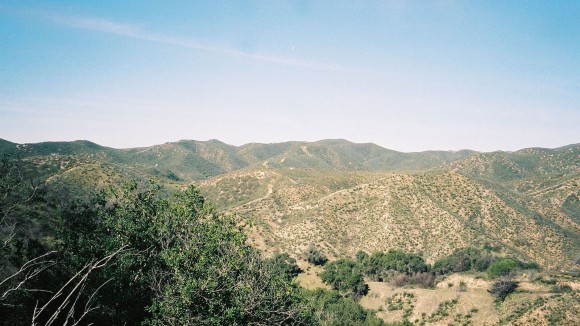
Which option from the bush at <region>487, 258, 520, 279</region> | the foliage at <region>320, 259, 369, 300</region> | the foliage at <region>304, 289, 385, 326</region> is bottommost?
the foliage at <region>320, 259, 369, 300</region>

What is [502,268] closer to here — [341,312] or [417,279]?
[417,279]

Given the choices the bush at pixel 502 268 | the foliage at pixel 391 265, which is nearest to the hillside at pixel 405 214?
the foliage at pixel 391 265

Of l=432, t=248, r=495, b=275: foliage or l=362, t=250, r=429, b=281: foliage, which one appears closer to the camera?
l=432, t=248, r=495, b=275: foliage

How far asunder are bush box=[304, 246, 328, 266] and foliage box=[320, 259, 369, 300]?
6.53 m

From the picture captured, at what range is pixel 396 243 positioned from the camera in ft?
256

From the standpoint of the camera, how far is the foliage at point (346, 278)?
5984 centimetres

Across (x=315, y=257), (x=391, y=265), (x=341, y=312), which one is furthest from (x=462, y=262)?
(x=341, y=312)

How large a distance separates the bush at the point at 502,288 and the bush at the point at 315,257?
3214cm

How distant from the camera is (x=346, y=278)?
6144 cm

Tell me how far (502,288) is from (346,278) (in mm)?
23584

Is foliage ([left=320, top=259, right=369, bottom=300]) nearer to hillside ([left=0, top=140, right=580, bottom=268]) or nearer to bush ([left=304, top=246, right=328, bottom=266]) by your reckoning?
bush ([left=304, top=246, right=328, bottom=266])

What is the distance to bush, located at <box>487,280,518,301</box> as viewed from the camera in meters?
50.4

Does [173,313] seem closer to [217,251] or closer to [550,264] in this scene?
[217,251]

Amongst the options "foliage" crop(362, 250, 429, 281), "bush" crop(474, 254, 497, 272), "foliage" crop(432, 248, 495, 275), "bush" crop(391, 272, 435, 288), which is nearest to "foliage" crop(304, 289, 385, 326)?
"bush" crop(391, 272, 435, 288)
